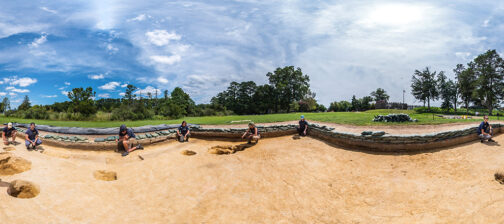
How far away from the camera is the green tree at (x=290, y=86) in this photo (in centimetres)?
4566

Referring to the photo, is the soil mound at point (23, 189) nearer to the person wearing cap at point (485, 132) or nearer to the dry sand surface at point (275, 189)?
the dry sand surface at point (275, 189)

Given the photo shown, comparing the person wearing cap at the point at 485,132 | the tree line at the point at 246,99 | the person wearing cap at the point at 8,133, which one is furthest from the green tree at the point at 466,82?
the person wearing cap at the point at 8,133

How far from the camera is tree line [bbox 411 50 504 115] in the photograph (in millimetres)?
31891

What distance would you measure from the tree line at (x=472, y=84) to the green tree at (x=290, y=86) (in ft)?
79.6

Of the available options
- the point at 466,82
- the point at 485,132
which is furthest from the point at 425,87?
the point at 485,132

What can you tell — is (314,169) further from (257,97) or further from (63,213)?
(257,97)

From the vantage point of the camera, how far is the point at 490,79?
32219 mm

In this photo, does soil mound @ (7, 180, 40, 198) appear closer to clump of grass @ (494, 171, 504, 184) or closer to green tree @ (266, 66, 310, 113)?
clump of grass @ (494, 171, 504, 184)

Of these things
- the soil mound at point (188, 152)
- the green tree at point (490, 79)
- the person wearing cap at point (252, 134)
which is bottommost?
the soil mound at point (188, 152)

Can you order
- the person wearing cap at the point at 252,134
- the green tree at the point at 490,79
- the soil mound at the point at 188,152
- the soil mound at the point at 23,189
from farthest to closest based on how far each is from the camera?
the green tree at the point at 490,79
the person wearing cap at the point at 252,134
the soil mound at the point at 188,152
the soil mound at the point at 23,189

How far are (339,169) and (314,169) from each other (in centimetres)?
71

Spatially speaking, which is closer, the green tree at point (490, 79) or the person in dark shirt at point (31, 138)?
the person in dark shirt at point (31, 138)

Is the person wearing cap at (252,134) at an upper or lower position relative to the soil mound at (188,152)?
upper

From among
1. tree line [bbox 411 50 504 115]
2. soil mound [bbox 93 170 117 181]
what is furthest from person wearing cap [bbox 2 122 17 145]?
tree line [bbox 411 50 504 115]
